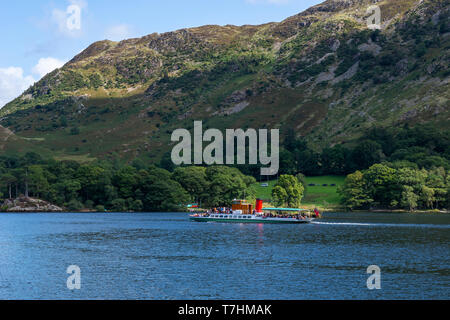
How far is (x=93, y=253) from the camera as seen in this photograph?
92.5 metres

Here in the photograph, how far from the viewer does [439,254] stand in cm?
8906

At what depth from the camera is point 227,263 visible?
8156cm

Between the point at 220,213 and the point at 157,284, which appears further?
the point at 220,213

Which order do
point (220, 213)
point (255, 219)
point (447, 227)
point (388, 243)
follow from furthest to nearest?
point (220, 213) → point (255, 219) → point (447, 227) → point (388, 243)

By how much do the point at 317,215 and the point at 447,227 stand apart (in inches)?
1865

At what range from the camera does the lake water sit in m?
61.5

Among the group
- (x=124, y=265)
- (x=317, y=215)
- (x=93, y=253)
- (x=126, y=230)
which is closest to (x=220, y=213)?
(x=317, y=215)

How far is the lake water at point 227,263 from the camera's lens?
61.5 m
